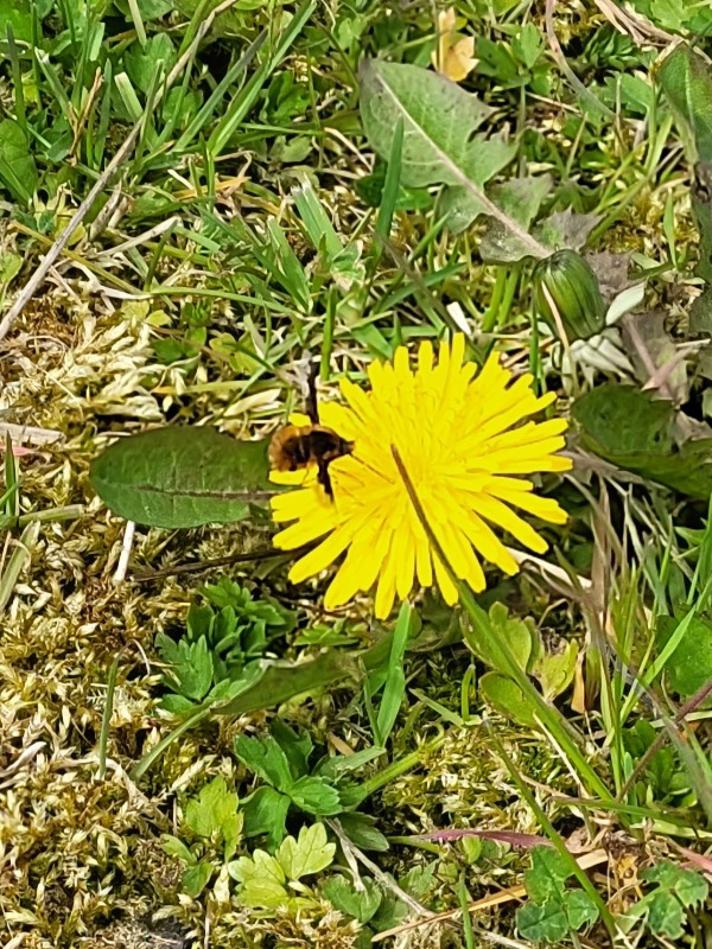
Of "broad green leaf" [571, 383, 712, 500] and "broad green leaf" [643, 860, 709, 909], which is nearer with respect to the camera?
"broad green leaf" [643, 860, 709, 909]

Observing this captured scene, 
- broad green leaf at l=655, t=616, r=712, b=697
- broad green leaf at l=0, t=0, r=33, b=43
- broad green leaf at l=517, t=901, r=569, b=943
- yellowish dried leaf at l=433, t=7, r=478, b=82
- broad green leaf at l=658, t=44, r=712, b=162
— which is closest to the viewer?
broad green leaf at l=517, t=901, r=569, b=943

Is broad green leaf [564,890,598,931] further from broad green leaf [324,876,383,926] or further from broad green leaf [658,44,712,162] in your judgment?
broad green leaf [658,44,712,162]

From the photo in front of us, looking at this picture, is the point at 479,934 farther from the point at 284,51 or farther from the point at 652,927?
the point at 284,51

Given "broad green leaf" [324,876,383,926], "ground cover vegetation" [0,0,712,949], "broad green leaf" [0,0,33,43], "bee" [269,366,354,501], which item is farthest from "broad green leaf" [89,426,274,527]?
"broad green leaf" [0,0,33,43]

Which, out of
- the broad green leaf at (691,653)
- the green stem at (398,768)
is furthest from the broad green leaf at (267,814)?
the broad green leaf at (691,653)

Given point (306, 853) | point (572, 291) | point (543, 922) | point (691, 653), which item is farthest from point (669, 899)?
point (572, 291)

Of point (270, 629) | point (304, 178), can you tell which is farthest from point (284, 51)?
point (270, 629)
